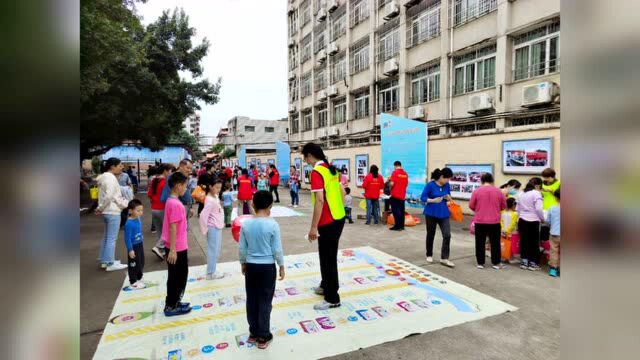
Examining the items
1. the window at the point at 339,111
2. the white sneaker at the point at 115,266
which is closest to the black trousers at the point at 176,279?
the white sneaker at the point at 115,266

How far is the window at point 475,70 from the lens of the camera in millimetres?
11914

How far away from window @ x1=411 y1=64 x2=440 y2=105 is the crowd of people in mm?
7733

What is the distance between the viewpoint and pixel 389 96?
17.3 meters

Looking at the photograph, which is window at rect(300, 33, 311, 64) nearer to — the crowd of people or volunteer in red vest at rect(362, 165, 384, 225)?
volunteer in red vest at rect(362, 165, 384, 225)

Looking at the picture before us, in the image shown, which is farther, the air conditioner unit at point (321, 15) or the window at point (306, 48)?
the window at point (306, 48)

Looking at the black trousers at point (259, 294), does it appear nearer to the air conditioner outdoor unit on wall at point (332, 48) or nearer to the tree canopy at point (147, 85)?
the tree canopy at point (147, 85)

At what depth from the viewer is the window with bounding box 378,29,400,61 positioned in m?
16.5

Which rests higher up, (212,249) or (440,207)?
(440,207)

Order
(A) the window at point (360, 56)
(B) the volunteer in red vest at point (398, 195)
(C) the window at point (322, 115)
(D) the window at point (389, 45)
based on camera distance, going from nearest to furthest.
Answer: (B) the volunteer in red vest at point (398, 195) → (D) the window at point (389, 45) → (A) the window at point (360, 56) → (C) the window at point (322, 115)

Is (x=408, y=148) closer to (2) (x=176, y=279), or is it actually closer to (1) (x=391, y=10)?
(2) (x=176, y=279)

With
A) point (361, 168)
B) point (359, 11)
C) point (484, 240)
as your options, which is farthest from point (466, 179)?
point (359, 11)

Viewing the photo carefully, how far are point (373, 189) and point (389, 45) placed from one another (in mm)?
10987

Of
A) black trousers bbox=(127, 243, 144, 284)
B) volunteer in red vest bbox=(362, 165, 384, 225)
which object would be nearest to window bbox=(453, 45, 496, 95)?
volunteer in red vest bbox=(362, 165, 384, 225)
